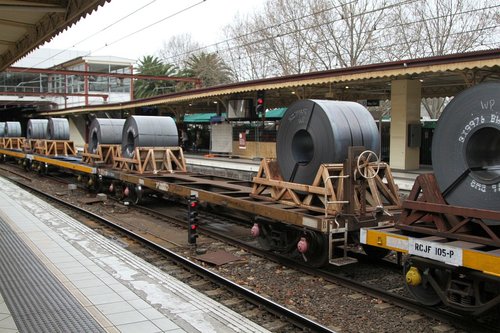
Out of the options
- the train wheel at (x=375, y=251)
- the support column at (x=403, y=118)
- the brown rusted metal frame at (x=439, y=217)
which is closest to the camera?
the brown rusted metal frame at (x=439, y=217)

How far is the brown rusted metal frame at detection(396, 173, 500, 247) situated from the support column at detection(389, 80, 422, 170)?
44.5 feet

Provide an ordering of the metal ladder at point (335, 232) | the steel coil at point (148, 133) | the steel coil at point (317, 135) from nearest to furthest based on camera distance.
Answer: the metal ladder at point (335, 232)
the steel coil at point (317, 135)
the steel coil at point (148, 133)

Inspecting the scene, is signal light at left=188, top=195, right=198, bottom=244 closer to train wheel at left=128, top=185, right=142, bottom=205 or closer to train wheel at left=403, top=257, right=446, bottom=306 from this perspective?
train wheel at left=403, top=257, right=446, bottom=306

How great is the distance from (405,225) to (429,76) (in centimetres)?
1343

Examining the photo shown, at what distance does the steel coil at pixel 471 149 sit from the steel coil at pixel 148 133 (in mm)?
10945

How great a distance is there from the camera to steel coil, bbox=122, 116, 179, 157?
15445mm

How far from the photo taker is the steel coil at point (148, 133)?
15445 mm

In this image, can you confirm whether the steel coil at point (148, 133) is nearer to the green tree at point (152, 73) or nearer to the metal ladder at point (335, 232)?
the metal ladder at point (335, 232)

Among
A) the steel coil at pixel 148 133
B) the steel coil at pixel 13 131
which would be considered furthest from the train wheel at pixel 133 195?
the steel coil at pixel 13 131

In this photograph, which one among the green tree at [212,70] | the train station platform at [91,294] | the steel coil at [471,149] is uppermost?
the green tree at [212,70]

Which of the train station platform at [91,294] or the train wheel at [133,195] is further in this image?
the train wheel at [133,195]

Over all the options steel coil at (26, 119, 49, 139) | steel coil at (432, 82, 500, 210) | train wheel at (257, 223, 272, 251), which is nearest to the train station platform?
train wheel at (257, 223, 272, 251)

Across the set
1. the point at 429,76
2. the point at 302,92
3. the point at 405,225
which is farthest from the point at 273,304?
the point at 302,92

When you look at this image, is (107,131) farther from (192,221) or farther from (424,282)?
(424,282)
